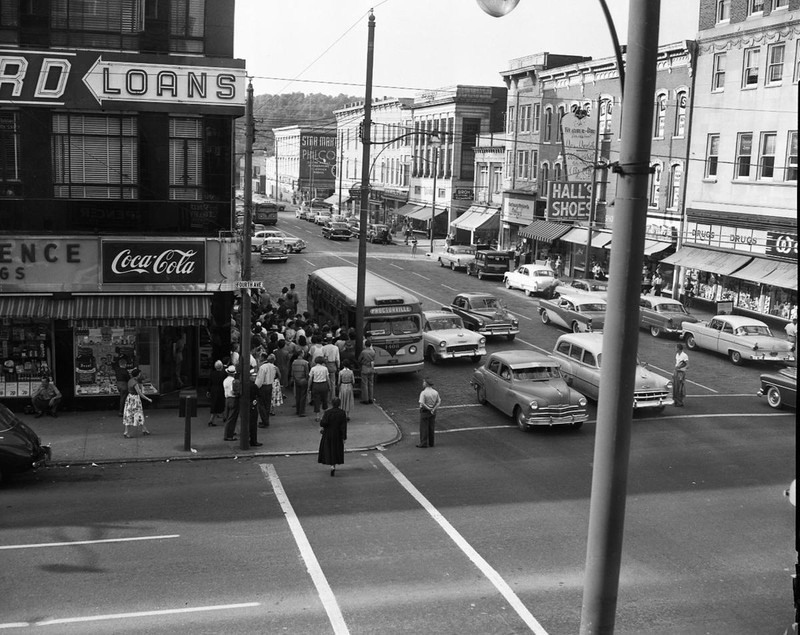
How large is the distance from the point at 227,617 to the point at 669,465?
35.2ft

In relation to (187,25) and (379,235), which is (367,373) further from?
(379,235)

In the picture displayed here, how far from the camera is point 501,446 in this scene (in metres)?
19.8

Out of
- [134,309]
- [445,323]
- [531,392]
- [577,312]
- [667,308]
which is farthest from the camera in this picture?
[667,308]

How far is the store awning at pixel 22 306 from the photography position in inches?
835

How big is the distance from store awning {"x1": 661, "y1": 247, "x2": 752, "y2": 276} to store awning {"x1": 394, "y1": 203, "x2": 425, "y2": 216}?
42.9 meters

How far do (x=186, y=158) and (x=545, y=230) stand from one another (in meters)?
38.2

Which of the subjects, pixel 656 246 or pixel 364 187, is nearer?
pixel 364 187

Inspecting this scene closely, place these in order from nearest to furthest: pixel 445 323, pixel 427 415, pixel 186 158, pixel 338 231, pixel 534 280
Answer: pixel 427 415
pixel 186 158
pixel 445 323
pixel 534 280
pixel 338 231

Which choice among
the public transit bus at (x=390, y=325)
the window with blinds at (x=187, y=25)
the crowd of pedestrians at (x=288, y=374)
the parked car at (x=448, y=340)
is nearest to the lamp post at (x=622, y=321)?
the crowd of pedestrians at (x=288, y=374)

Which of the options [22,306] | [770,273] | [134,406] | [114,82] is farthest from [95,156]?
[770,273]

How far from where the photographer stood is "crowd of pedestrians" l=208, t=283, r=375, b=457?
19.8 m

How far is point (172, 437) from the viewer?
65.6 feet

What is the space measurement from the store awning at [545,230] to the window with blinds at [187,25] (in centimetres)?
3683

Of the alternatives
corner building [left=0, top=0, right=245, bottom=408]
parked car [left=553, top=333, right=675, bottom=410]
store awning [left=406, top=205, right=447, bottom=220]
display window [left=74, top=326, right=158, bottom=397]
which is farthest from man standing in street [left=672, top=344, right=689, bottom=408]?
store awning [left=406, top=205, right=447, bottom=220]
